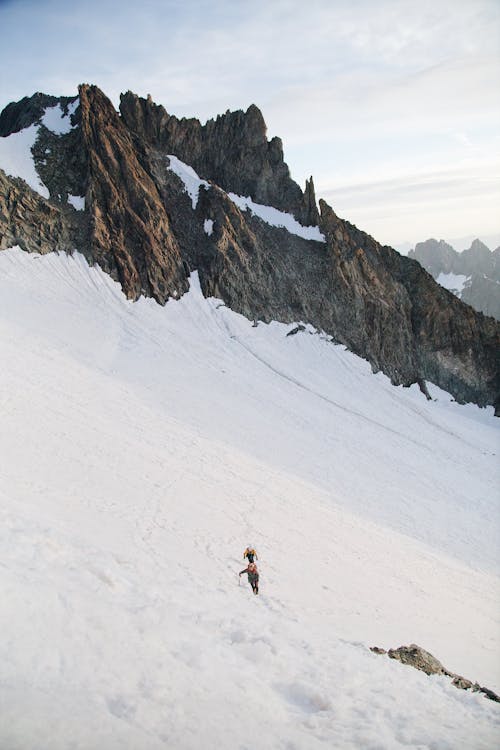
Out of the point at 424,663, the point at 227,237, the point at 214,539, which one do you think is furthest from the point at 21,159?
the point at 424,663

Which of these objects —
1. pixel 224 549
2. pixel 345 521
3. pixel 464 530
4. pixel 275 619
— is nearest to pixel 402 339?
pixel 464 530

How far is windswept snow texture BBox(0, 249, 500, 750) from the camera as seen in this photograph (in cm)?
741

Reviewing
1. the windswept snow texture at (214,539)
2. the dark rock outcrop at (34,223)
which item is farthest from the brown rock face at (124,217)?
the windswept snow texture at (214,539)

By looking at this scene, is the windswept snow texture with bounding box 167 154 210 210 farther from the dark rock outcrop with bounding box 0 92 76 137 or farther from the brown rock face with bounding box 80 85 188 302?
the dark rock outcrop with bounding box 0 92 76 137

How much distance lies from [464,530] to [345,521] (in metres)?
9.25

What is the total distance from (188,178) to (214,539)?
51.5 metres

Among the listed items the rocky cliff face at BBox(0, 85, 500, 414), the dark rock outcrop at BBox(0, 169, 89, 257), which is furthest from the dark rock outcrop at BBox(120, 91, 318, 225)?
the dark rock outcrop at BBox(0, 169, 89, 257)

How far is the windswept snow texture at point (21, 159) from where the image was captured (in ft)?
158

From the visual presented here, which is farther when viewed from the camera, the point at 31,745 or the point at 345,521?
the point at 345,521

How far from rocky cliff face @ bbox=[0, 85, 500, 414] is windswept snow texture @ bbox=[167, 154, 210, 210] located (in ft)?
0.60

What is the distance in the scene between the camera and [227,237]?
55.7 metres

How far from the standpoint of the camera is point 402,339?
210 ft

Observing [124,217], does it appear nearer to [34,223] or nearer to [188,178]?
[34,223]

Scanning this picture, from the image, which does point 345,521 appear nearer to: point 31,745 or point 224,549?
point 224,549
